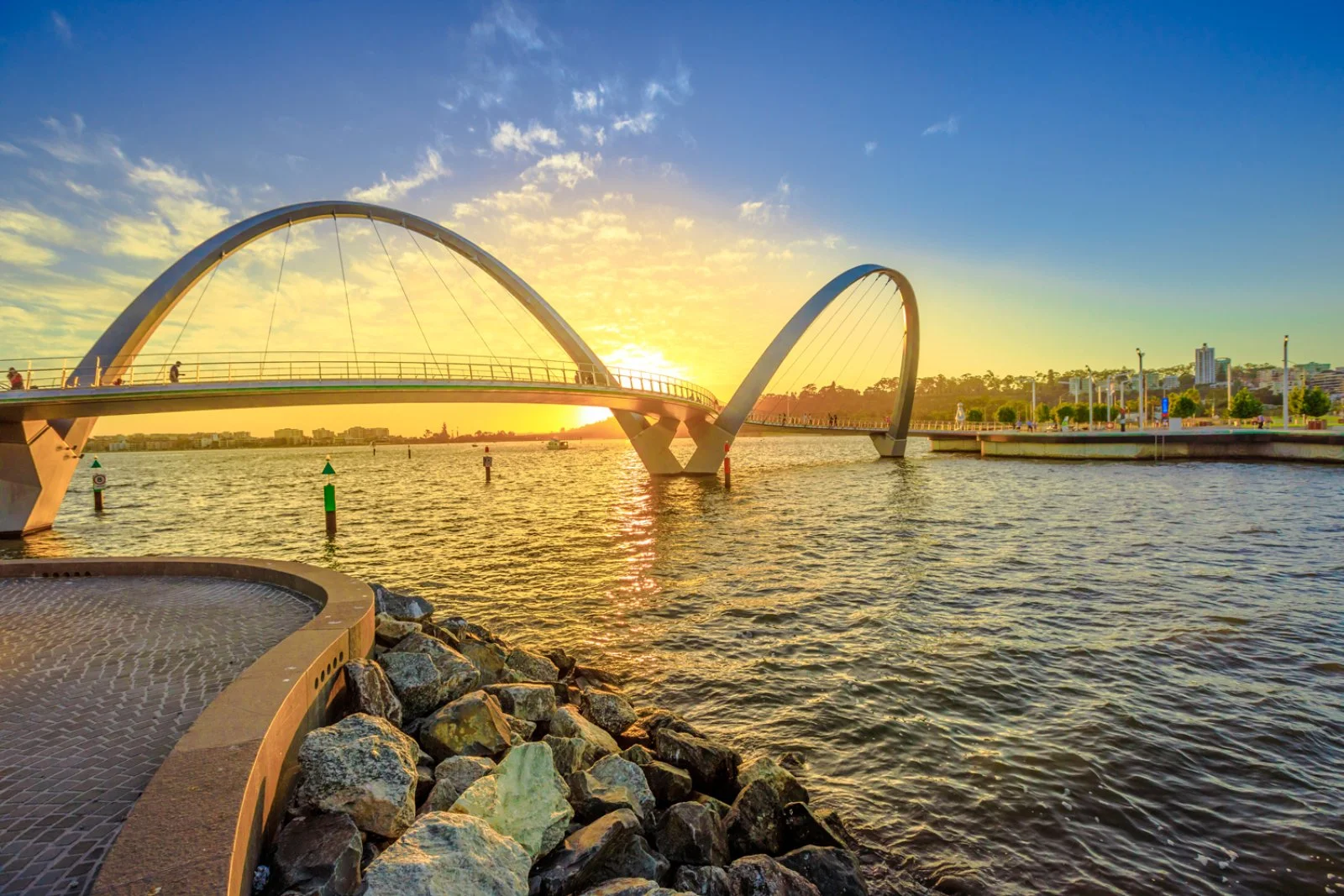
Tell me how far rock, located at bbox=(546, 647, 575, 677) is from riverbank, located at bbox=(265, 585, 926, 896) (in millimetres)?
2014

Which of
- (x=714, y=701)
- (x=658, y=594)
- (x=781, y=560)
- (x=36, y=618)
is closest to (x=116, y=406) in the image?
(x=36, y=618)

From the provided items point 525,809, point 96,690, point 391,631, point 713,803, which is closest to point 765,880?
point 713,803

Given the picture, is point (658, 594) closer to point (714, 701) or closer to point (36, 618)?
point (714, 701)

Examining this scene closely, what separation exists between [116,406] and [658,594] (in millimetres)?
24432

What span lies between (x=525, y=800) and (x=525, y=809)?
0.06 metres

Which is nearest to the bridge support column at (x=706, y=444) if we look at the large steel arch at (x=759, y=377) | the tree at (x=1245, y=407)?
the large steel arch at (x=759, y=377)

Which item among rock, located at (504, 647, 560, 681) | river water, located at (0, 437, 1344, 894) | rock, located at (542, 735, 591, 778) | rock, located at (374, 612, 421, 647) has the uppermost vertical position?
rock, located at (374, 612, 421, 647)

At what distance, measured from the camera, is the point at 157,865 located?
2.63m

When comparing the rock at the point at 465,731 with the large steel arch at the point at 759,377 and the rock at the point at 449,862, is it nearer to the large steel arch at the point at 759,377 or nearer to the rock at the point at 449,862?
the rock at the point at 449,862

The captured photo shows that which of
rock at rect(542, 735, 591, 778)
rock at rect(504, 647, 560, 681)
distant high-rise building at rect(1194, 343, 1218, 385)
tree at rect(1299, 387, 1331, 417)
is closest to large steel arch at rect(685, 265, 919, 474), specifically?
rock at rect(504, 647, 560, 681)

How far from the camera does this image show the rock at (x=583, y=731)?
5.50 metres

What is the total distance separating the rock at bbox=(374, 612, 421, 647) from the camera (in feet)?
22.5

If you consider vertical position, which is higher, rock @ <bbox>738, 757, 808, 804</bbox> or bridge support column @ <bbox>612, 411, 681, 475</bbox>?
bridge support column @ <bbox>612, 411, 681, 475</bbox>

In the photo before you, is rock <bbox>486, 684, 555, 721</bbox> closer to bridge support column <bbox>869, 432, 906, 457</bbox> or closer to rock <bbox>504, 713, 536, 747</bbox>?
rock <bbox>504, 713, 536, 747</bbox>
